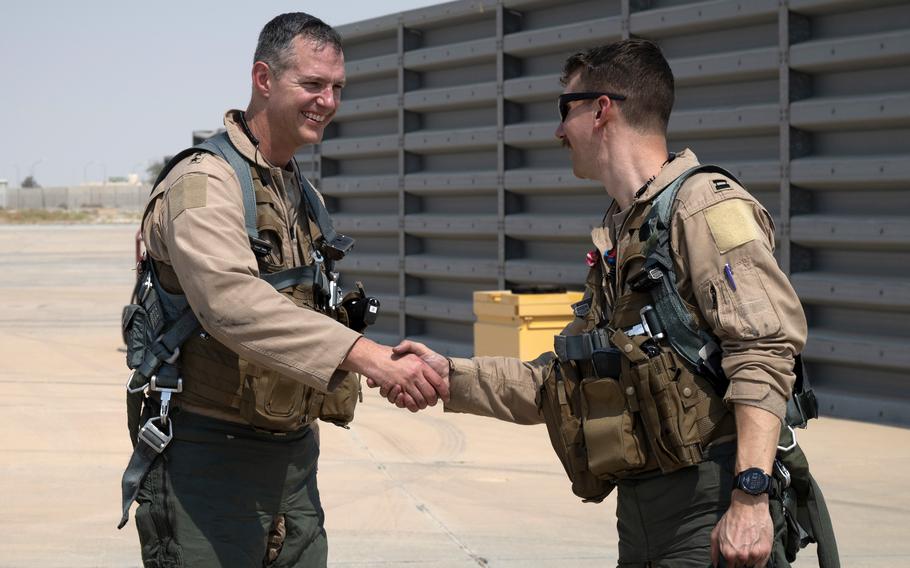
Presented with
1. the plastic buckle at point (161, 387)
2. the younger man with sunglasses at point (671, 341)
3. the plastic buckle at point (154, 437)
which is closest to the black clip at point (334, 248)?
the plastic buckle at point (161, 387)

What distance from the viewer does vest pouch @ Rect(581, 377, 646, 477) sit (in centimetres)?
317

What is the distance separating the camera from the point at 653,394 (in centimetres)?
312

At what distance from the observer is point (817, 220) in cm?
828

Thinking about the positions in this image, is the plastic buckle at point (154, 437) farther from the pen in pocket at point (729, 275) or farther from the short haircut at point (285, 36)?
the pen in pocket at point (729, 275)

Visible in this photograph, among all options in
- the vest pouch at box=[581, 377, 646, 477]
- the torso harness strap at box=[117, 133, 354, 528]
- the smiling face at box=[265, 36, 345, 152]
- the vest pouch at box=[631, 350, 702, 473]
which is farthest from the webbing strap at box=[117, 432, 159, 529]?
the vest pouch at box=[631, 350, 702, 473]

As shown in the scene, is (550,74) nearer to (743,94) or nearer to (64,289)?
(743,94)

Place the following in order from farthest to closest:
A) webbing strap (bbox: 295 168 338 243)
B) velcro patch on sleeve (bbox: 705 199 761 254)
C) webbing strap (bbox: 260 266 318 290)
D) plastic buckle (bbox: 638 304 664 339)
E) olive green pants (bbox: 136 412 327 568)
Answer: webbing strap (bbox: 295 168 338 243), webbing strap (bbox: 260 266 318 290), olive green pants (bbox: 136 412 327 568), plastic buckle (bbox: 638 304 664 339), velcro patch on sleeve (bbox: 705 199 761 254)

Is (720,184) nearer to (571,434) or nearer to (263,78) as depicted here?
(571,434)

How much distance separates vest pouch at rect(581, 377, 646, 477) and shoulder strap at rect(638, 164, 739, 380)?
207mm

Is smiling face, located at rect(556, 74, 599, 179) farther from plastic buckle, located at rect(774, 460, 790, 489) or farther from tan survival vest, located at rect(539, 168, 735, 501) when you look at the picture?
plastic buckle, located at rect(774, 460, 790, 489)

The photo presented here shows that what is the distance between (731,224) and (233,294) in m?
1.40

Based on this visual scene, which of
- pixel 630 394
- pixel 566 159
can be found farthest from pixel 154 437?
pixel 566 159

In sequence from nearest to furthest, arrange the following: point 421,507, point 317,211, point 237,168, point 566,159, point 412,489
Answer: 1. point 237,168
2. point 317,211
3. point 421,507
4. point 412,489
5. point 566,159

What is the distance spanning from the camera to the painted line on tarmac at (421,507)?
18.5ft
